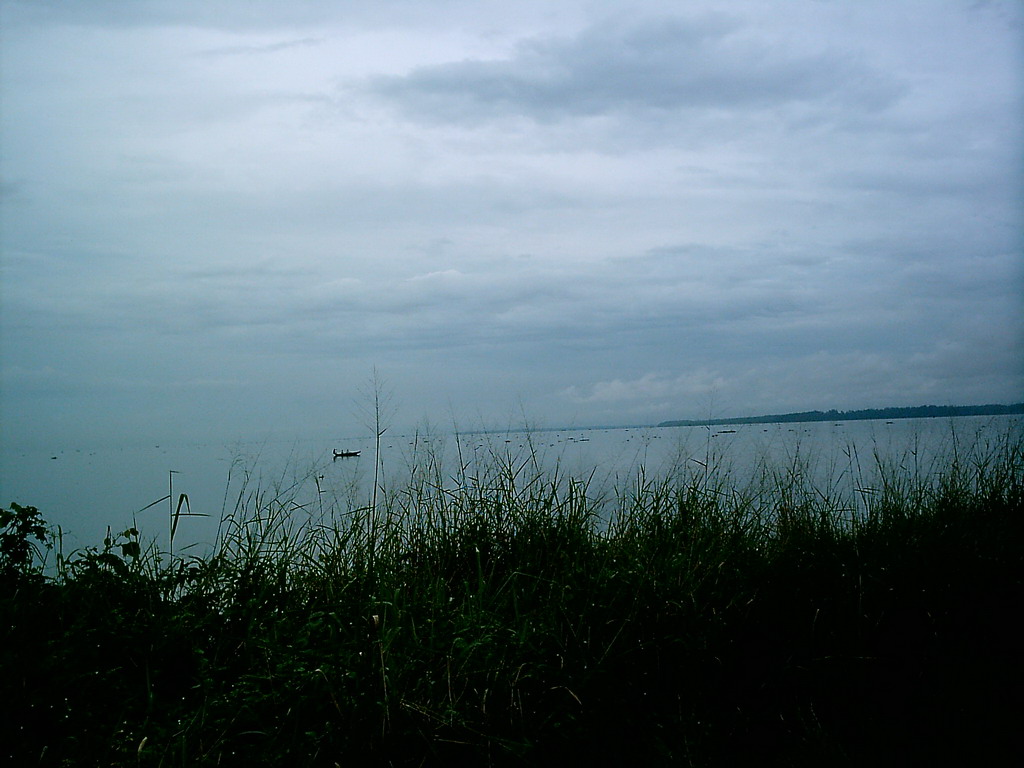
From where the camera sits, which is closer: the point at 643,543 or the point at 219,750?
the point at 219,750

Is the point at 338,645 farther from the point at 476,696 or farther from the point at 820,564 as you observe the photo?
the point at 820,564

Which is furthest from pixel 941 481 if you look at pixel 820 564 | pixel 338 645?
pixel 338 645

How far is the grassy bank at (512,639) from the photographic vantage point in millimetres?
2936

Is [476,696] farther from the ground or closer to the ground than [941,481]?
closer to the ground

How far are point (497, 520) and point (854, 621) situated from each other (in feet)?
6.86

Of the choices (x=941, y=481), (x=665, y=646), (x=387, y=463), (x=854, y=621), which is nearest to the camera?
(x=665, y=646)

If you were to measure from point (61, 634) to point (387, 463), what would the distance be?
7.80ft

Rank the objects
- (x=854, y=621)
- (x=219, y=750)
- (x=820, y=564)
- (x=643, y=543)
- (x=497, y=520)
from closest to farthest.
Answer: (x=219, y=750) < (x=854, y=621) < (x=820, y=564) < (x=643, y=543) < (x=497, y=520)

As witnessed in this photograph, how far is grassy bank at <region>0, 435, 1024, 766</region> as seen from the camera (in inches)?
116

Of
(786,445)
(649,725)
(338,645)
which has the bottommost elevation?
(649,725)

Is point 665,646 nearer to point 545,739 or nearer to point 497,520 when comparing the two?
point 545,739

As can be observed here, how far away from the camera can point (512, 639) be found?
3.41 metres

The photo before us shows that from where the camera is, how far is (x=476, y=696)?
3117mm

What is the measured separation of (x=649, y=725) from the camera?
10.3 ft
